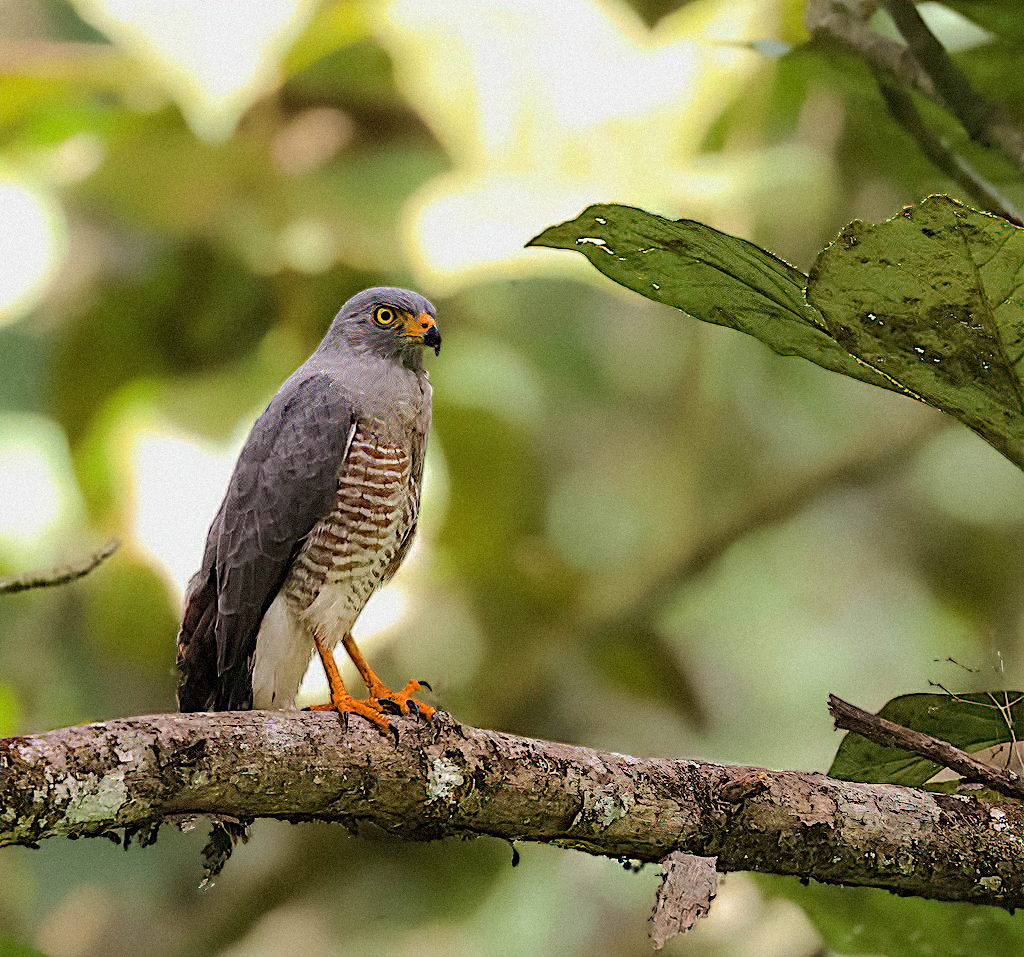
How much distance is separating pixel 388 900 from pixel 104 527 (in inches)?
52.3

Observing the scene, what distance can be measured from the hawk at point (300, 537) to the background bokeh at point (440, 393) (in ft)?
2.64

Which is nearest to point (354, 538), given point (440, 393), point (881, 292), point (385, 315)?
point (385, 315)

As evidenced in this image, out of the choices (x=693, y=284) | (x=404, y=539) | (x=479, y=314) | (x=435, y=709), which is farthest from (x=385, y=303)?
(x=479, y=314)

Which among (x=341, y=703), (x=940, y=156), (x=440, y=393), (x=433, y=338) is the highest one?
(x=940, y=156)

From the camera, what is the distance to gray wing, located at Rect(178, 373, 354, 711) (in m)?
1.66

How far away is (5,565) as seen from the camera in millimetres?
2869

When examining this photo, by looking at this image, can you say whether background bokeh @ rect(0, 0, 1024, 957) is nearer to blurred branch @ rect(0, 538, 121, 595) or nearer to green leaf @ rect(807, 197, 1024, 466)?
blurred branch @ rect(0, 538, 121, 595)

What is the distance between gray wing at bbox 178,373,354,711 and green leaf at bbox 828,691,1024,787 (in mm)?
833

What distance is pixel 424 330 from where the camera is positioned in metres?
1.84

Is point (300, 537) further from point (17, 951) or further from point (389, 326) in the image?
point (17, 951)

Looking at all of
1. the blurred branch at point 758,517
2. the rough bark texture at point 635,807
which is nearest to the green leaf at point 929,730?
the rough bark texture at point 635,807

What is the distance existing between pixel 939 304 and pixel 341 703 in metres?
0.91

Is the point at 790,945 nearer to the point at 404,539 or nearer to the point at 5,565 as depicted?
the point at 404,539

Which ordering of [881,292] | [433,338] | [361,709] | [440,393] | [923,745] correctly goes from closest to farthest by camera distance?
1. [881,292]
2. [923,745]
3. [361,709]
4. [433,338]
5. [440,393]
